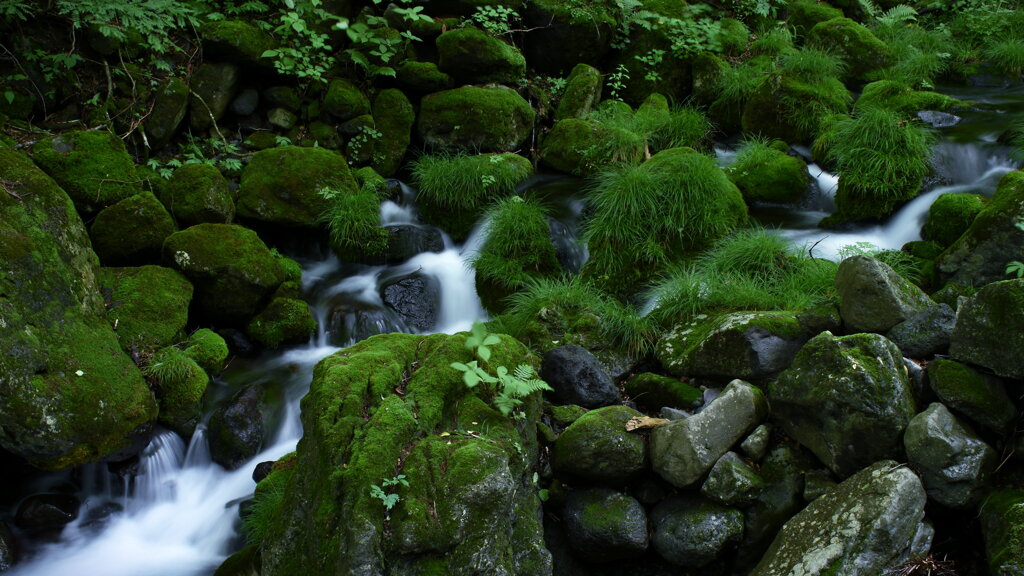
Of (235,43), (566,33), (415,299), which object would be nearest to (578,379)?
(415,299)

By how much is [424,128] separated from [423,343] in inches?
198

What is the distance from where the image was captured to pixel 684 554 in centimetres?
360

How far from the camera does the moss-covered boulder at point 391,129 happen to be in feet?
27.0

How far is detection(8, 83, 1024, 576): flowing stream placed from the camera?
441 centimetres

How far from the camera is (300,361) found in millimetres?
6047

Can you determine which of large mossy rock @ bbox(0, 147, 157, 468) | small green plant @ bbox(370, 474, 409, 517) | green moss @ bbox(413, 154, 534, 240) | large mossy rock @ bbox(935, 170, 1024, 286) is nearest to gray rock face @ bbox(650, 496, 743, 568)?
small green plant @ bbox(370, 474, 409, 517)

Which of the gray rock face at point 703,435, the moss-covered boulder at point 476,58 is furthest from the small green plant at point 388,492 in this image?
the moss-covered boulder at point 476,58

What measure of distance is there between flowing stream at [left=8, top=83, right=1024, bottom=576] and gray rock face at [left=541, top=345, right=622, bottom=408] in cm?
217

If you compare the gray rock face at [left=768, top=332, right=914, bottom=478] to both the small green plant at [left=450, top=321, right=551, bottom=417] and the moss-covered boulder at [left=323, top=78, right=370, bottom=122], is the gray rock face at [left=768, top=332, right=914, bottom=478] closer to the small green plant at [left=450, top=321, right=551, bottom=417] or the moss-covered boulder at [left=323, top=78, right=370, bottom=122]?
the small green plant at [left=450, top=321, right=551, bottom=417]

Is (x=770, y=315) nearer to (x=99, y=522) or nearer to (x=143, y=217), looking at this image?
(x=99, y=522)

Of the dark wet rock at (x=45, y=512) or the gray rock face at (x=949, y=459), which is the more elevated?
the gray rock face at (x=949, y=459)

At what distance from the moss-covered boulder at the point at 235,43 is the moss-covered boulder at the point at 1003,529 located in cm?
851

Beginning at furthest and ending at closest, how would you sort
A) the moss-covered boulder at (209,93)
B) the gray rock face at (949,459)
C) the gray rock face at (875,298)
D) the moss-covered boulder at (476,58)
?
the moss-covered boulder at (476,58) < the moss-covered boulder at (209,93) < the gray rock face at (875,298) < the gray rock face at (949,459)

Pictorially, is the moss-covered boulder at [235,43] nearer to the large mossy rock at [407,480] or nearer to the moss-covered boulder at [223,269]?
the moss-covered boulder at [223,269]
